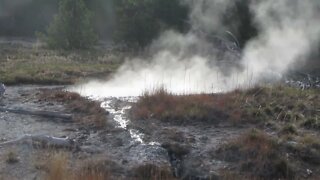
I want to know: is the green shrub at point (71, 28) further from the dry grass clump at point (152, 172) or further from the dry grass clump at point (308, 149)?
the dry grass clump at point (152, 172)

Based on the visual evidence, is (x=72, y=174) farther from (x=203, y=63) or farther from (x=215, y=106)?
(x=203, y=63)

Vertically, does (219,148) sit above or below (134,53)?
below

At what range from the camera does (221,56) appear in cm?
1950

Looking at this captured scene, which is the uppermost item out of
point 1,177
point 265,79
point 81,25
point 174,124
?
point 81,25

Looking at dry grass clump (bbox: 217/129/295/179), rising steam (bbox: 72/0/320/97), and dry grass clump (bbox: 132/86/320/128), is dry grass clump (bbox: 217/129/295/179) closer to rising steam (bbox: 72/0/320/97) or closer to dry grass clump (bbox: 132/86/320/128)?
dry grass clump (bbox: 132/86/320/128)

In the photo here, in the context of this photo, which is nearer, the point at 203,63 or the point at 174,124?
the point at 174,124

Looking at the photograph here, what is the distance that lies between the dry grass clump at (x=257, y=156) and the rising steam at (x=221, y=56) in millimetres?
4296

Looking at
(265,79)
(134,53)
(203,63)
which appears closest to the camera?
(265,79)

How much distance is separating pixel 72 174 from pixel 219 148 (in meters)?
3.17

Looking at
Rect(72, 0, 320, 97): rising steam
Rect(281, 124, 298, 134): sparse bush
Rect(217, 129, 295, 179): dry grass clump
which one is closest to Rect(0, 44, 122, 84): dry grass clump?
Rect(72, 0, 320, 97): rising steam

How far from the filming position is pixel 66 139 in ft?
34.6

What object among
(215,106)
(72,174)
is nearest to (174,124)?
(215,106)

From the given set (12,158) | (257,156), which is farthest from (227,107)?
(12,158)

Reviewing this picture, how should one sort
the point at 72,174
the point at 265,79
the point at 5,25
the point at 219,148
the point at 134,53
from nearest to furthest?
the point at 72,174
the point at 219,148
the point at 265,79
the point at 134,53
the point at 5,25
